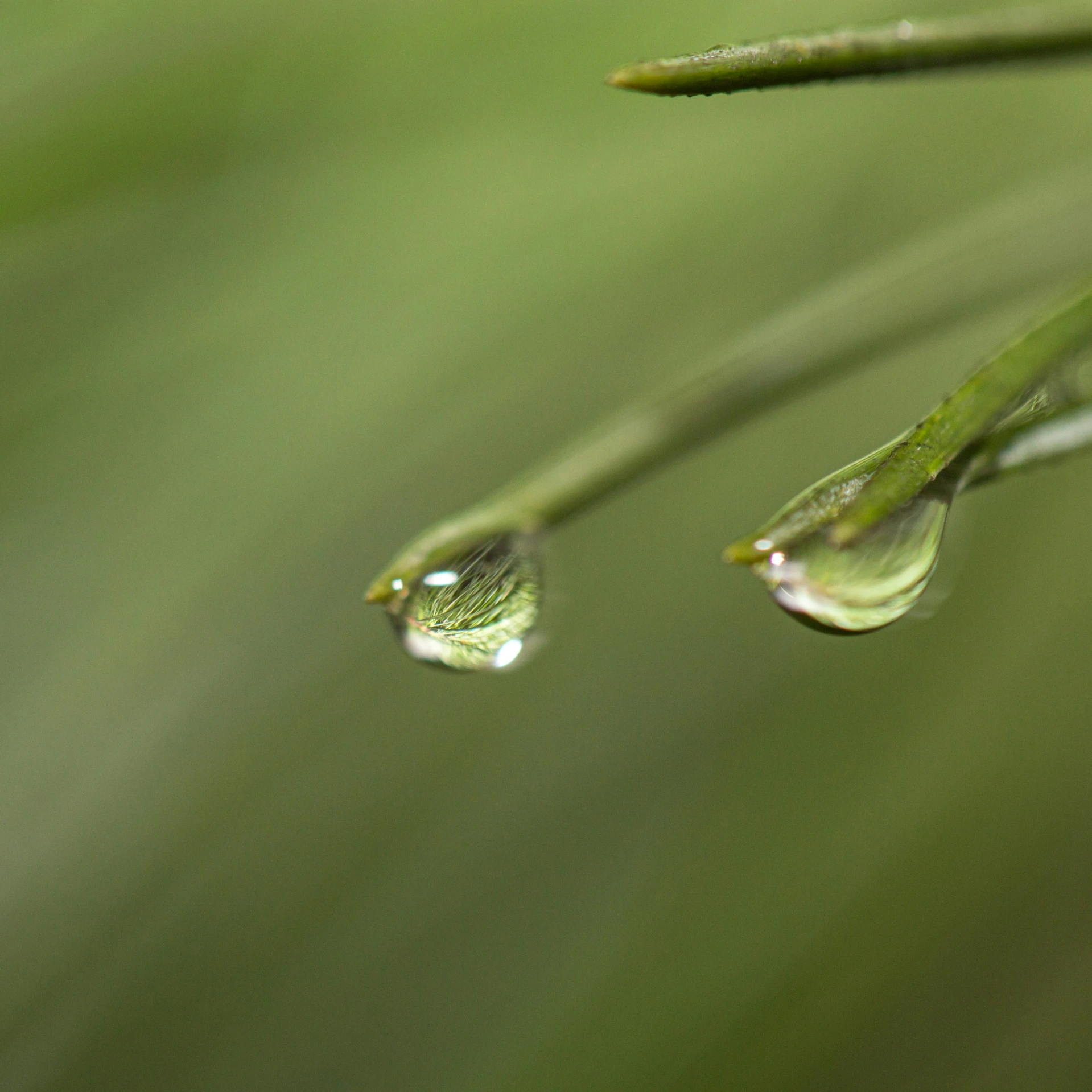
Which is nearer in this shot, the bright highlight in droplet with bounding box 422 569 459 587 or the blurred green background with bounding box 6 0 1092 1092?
the bright highlight in droplet with bounding box 422 569 459 587

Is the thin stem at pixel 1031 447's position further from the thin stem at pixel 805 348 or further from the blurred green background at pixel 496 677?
the blurred green background at pixel 496 677

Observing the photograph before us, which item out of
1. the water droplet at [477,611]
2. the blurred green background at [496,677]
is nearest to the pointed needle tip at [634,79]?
the water droplet at [477,611]

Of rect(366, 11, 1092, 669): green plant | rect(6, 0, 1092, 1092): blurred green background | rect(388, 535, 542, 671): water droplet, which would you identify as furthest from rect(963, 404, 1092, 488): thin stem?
rect(6, 0, 1092, 1092): blurred green background

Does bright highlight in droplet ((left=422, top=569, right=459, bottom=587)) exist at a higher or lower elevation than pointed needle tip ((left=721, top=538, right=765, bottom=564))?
higher

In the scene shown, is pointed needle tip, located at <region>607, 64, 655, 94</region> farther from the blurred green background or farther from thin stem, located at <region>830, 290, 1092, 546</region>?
the blurred green background

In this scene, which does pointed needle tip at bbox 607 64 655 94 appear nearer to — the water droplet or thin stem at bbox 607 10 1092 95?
thin stem at bbox 607 10 1092 95

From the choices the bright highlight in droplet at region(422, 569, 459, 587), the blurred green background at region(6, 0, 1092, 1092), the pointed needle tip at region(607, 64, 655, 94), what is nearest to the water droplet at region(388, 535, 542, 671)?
the bright highlight in droplet at region(422, 569, 459, 587)
